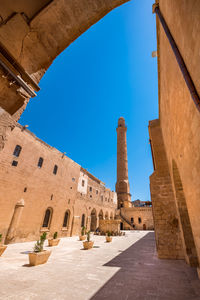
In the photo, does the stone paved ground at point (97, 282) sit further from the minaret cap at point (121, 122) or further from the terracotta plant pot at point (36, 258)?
the minaret cap at point (121, 122)

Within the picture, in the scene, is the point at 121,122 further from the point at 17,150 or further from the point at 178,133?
the point at 178,133

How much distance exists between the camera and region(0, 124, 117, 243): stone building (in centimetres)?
1096

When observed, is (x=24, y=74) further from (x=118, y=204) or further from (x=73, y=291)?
(x=118, y=204)

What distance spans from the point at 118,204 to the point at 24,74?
115 ft

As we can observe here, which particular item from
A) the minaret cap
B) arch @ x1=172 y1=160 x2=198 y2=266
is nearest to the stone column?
the minaret cap

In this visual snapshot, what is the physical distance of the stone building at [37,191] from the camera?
36.0 feet

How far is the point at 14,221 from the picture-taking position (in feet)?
36.1

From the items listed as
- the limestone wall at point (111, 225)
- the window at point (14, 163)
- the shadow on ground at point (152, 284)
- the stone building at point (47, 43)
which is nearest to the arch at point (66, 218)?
the limestone wall at point (111, 225)

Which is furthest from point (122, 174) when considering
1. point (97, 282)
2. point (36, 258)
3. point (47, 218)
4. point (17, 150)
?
point (97, 282)

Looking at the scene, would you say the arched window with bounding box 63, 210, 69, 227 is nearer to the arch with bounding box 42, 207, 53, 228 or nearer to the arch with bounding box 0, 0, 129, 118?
the arch with bounding box 42, 207, 53, 228

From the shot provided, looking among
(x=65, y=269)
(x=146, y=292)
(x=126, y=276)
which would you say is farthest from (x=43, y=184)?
(x=146, y=292)

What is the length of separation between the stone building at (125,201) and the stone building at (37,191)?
13.0 metres

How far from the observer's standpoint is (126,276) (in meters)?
4.41

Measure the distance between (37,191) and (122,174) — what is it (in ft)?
83.2
